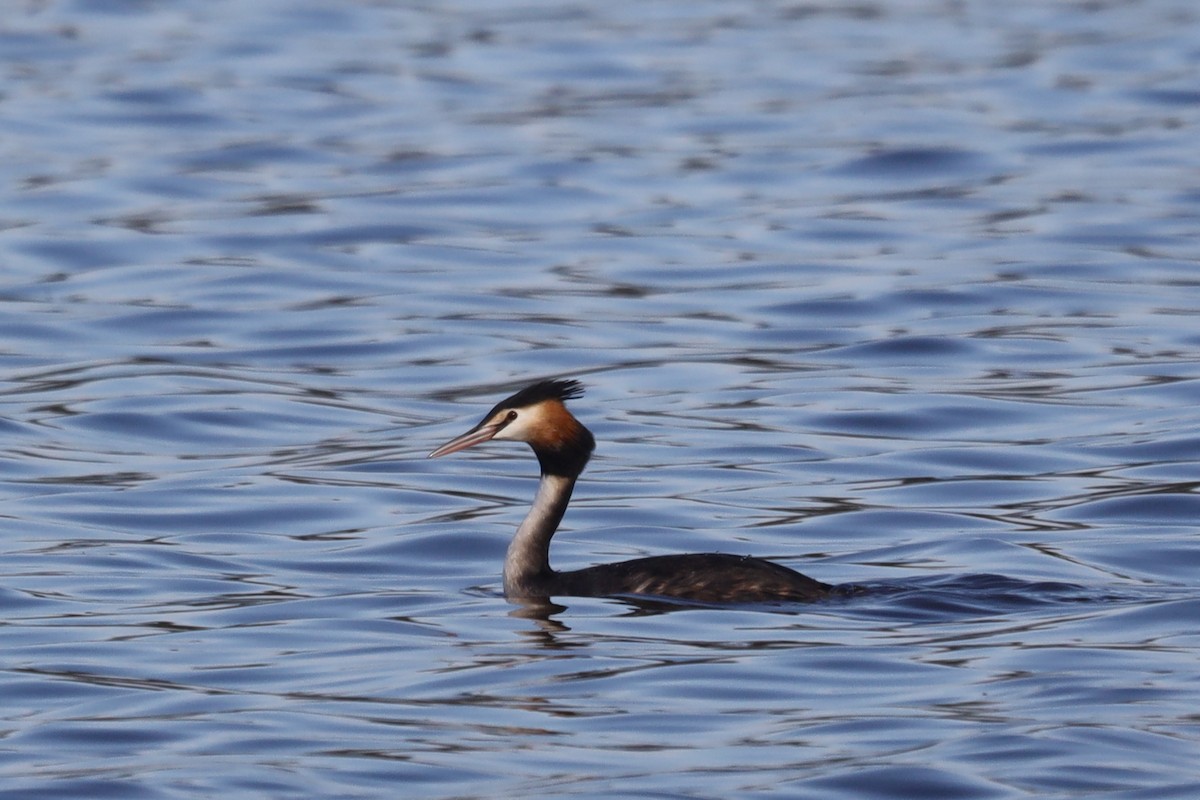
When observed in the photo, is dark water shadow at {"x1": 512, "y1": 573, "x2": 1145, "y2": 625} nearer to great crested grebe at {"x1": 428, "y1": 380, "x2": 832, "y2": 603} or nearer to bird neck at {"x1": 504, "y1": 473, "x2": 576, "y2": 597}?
great crested grebe at {"x1": 428, "y1": 380, "x2": 832, "y2": 603}

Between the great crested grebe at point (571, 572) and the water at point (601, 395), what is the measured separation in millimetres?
140

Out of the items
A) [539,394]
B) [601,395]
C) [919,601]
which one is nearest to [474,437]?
[539,394]

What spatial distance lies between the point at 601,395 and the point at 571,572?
4.78 metres

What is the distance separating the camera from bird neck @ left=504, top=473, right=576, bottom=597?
1081cm

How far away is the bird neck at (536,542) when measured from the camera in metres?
10.8

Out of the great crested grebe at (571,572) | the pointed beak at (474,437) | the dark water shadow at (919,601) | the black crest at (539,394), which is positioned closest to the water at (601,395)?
the dark water shadow at (919,601)

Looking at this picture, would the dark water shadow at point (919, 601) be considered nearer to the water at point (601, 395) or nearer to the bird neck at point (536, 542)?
the water at point (601, 395)

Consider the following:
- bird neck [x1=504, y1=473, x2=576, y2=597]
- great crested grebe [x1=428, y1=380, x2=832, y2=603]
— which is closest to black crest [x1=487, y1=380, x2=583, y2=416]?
great crested grebe [x1=428, y1=380, x2=832, y2=603]

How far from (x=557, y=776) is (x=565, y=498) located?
340 cm

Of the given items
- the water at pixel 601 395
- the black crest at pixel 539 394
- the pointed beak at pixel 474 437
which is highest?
the black crest at pixel 539 394

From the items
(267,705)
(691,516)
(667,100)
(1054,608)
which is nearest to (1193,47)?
(667,100)

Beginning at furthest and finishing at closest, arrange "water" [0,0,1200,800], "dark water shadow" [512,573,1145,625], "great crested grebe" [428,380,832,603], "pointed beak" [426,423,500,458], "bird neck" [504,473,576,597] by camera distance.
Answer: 1. "pointed beak" [426,423,500,458]
2. "bird neck" [504,473,576,597]
3. "great crested grebe" [428,380,832,603]
4. "dark water shadow" [512,573,1145,625]
5. "water" [0,0,1200,800]

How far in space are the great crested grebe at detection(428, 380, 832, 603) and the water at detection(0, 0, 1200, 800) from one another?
5.5 inches

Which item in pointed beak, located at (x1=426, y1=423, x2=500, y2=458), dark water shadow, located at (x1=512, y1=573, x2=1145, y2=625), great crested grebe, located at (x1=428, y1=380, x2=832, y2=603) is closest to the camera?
dark water shadow, located at (x1=512, y1=573, x2=1145, y2=625)
